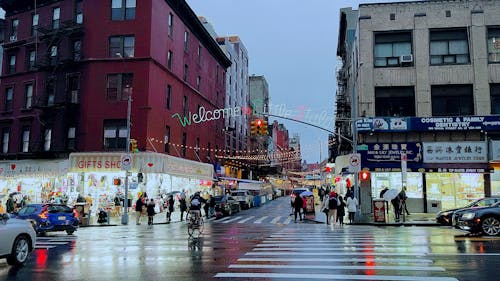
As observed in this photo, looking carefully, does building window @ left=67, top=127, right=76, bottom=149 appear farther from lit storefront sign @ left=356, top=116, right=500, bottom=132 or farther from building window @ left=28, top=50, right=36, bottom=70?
lit storefront sign @ left=356, top=116, right=500, bottom=132

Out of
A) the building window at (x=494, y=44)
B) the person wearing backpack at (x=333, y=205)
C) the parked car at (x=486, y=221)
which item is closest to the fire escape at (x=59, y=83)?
the person wearing backpack at (x=333, y=205)

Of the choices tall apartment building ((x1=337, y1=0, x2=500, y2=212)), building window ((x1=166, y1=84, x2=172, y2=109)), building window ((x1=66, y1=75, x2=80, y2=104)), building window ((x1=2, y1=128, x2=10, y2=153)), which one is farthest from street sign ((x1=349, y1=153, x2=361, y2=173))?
building window ((x1=2, y1=128, x2=10, y2=153))

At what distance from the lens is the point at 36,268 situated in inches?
459

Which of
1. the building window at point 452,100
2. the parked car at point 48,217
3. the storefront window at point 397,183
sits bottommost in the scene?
the parked car at point 48,217

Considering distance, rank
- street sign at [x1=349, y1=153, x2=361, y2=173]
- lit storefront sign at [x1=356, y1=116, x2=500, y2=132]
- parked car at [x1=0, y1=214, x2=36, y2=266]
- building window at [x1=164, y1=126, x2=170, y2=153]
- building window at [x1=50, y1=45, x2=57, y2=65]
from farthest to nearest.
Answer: building window at [x1=164, y1=126, x2=170, y2=153]
building window at [x1=50, y1=45, x2=57, y2=65]
lit storefront sign at [x1=356, y1=116, x2=500, y2=132]
street sign at [x1=349, y1=153, x2=361, y2=173]
parked car at [x1=0, y1=214, x2=36, y2=266]

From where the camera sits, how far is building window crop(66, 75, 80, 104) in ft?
120

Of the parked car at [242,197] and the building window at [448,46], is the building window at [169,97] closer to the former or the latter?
the parked car at [242,197]

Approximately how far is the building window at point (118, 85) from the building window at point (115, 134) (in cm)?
197

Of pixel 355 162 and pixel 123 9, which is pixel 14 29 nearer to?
pixel 123 9

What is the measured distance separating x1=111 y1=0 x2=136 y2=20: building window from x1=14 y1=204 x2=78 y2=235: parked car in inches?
757

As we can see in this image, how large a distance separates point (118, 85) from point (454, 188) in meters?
26.2

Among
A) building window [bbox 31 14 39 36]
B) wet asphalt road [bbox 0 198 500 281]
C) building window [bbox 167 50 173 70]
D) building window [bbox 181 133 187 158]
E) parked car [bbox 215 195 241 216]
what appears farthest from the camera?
building window [bbox 181 133 187 158]

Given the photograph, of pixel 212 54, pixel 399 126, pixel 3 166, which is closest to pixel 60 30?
pixel 3 166

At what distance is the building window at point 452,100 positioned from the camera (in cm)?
3222
